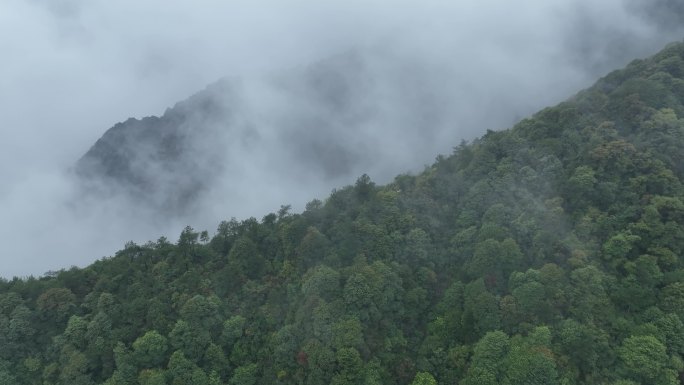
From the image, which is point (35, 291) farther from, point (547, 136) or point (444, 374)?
point (547, 136)

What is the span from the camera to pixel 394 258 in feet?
129

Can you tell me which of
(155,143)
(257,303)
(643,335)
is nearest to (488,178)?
(643,335)

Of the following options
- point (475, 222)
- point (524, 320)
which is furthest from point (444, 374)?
point (475, 222)

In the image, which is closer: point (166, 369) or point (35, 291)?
point (166, 369)

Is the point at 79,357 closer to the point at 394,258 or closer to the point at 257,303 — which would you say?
the point at 257,303

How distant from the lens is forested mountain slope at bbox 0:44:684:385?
3098 centimetres

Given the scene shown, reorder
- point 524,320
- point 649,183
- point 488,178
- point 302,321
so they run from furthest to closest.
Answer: point 488,178 < point 649,183 < point 302,321 < point 524,320

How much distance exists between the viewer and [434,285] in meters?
37.5

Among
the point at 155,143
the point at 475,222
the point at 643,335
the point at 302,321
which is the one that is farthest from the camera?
the point at 155,143

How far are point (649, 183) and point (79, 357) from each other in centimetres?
4029

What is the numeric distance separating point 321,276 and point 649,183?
2332cm

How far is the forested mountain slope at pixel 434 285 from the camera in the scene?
30984 mm

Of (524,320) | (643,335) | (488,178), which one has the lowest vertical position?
(643,335)

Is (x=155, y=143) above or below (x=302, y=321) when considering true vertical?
above
